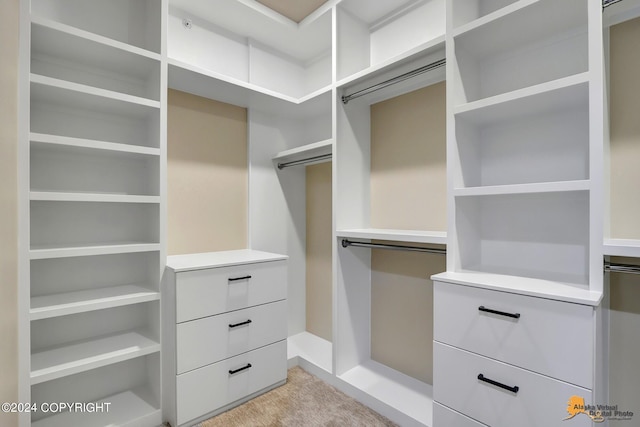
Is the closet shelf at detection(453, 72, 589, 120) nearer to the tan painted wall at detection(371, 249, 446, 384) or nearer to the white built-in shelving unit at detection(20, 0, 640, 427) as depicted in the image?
the white built-in shelving unit at detection(20, 0, 640, 427)

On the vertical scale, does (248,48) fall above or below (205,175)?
above

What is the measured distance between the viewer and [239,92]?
7.16 feet

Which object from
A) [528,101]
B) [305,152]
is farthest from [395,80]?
[305,152]

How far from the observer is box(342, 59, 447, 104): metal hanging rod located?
1.68 m

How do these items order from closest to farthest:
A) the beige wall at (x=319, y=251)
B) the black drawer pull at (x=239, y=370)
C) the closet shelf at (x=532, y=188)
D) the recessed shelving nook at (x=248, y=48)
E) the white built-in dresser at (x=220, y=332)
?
the closet shelf at (x=532, y=188)
the white built-in dresser at (x=220, y=332)
the black drawer pull at (x=239, y=370)
the recessed shelving nook at (x=248, y=48)
the beige wall at (x=319, y=251)

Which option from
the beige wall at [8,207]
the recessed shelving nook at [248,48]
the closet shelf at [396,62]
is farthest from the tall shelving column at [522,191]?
the beige wall at [8,207]

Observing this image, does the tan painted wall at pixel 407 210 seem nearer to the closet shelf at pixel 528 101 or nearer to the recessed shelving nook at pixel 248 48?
the closet shelf at pixel 528 101

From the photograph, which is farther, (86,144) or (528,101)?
(86,144)

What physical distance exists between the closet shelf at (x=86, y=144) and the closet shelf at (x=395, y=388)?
6.18ft

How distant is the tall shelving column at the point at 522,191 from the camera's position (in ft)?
3.73

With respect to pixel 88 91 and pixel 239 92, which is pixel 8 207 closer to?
pixel 88 91

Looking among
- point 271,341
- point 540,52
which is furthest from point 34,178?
point 540,52

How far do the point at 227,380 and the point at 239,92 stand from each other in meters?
1.90

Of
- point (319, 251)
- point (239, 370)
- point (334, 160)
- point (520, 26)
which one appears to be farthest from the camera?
point (319, 251)
